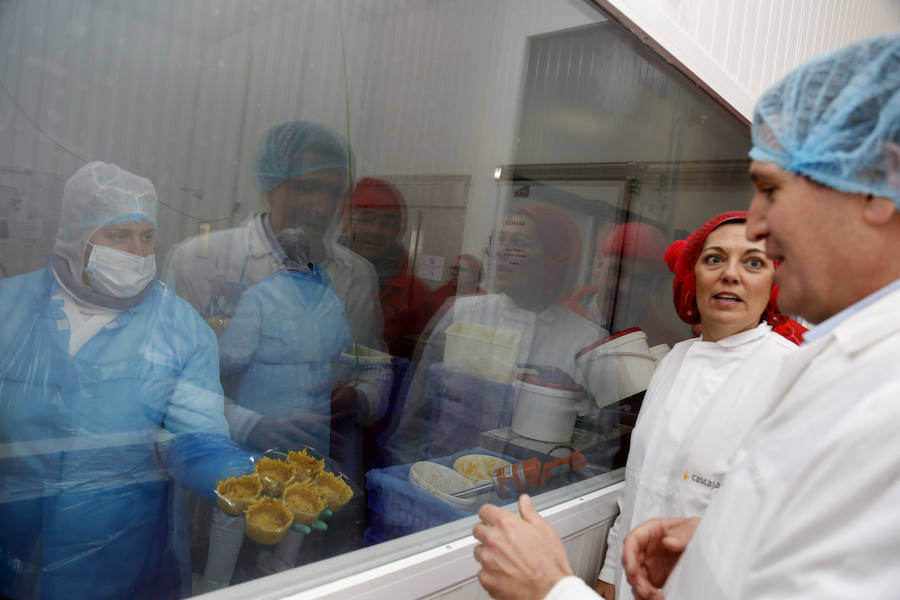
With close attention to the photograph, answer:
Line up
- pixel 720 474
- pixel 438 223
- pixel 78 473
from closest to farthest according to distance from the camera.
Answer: pixel 78 473 < pixel 720 474 < pixel 438 223

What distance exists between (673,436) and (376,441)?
2.57 feet

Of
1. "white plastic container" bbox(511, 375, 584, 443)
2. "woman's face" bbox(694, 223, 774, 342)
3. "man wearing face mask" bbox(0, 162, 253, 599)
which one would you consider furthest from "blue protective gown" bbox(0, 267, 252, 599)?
"woman's face" bbox(694, 223, 774, 342)

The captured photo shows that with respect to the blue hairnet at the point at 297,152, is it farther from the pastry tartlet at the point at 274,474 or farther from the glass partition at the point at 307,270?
the pastry tartlet at the point at 274,474

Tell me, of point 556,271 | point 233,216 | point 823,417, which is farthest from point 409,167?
point 823,417

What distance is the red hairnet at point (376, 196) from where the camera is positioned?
138 centimetres

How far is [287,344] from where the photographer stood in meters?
1.43

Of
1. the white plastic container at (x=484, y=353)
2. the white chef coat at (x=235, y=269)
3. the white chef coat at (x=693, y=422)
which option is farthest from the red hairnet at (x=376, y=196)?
the white chef coat at (x=693, y=422)

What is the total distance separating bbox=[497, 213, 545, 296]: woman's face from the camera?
163 cm

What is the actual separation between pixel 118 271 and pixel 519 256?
3.45 ft

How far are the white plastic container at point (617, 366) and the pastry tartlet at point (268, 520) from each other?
3.72 ft

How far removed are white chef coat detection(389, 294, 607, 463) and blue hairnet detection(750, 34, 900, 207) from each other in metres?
1.05

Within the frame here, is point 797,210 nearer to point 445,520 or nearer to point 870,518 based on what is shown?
point 870,518

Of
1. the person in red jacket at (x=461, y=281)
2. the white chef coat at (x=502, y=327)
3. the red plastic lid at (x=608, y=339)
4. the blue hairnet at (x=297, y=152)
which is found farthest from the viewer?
the red plastic lid at (x=608, y=339)

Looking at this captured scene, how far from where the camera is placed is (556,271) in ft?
6.01
